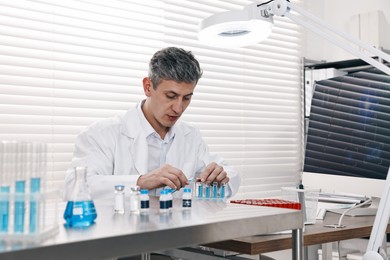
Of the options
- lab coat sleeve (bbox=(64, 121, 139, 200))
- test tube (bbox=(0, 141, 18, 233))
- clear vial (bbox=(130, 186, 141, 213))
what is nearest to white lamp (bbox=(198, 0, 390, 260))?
lab coat sleeve (bbox=(64, 121, 139, 200))

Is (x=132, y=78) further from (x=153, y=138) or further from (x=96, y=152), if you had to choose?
(x=96, y=152)

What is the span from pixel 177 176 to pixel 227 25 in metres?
0.50

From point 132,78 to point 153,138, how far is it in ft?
1.37

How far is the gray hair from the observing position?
184 cm

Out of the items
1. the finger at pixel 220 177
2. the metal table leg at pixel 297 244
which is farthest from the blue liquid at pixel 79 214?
the finger at pixel 220 177

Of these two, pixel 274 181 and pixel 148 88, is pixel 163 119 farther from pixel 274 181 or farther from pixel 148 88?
pixel 274 181

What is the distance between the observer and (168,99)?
191cm

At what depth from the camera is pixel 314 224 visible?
1.83 m

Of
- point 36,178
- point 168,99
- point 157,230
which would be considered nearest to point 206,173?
point 168,99

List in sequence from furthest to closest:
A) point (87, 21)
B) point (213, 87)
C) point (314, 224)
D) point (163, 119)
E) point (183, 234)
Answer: point (213, 87) → point (87, 21) → point (163, 119) → point (314, 224) → point (183, 234)

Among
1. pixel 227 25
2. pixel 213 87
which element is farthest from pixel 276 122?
pixel 227 25

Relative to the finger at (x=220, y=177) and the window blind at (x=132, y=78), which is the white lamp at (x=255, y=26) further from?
the window blind at (x=132, y=78)

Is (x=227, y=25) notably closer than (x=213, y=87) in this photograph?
Yes

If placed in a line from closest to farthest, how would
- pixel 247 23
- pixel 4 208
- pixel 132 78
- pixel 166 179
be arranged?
pixel 4 208 → pixel 166 179 → pixel 247 23 → pixel 132 78
